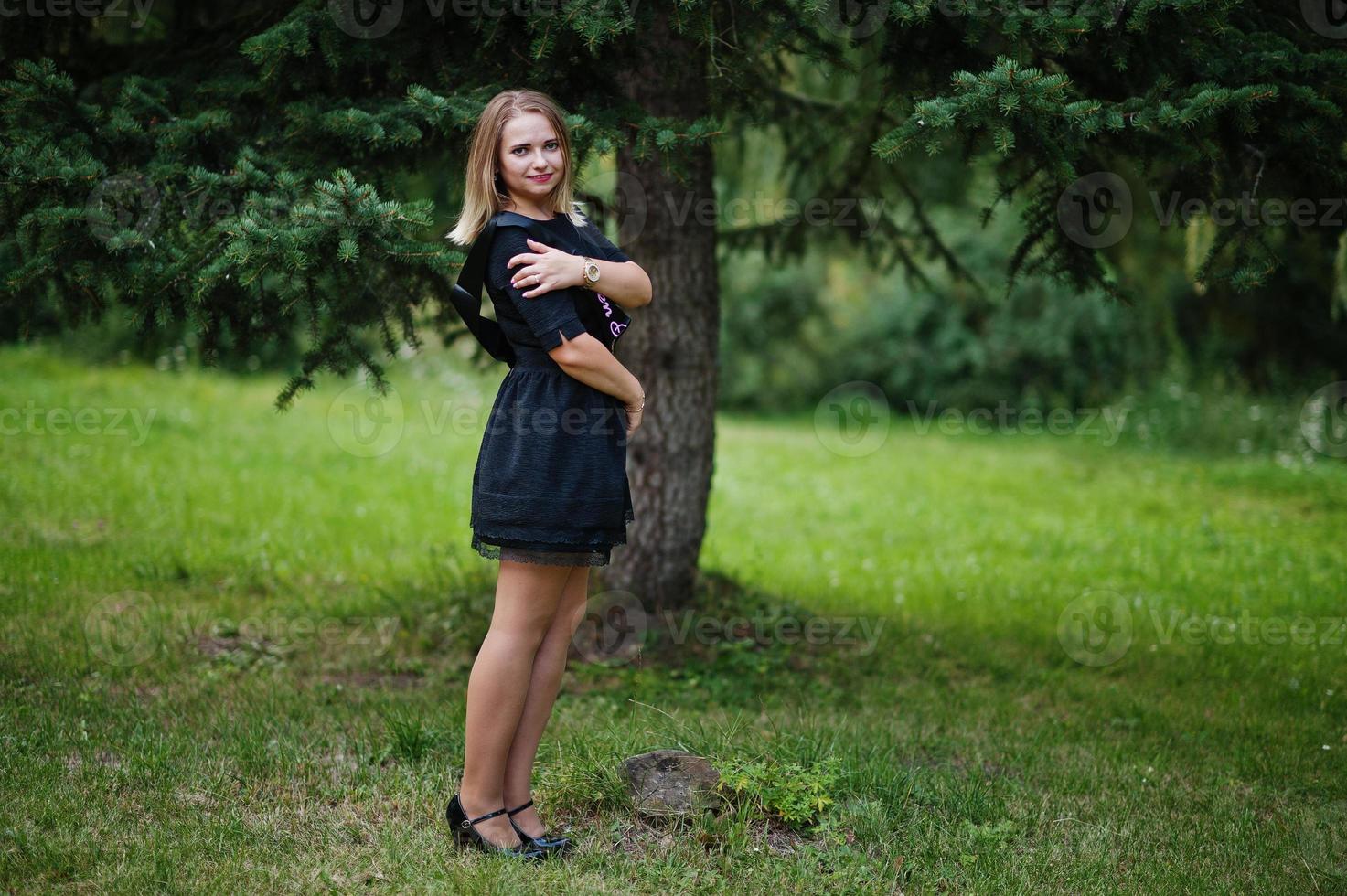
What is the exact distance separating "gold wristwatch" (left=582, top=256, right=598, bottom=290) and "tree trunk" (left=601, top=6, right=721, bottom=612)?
6.61 feet

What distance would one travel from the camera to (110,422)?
950 centimetres

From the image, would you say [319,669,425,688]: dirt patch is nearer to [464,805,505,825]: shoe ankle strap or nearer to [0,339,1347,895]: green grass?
[0,339,1347,895]: green grass

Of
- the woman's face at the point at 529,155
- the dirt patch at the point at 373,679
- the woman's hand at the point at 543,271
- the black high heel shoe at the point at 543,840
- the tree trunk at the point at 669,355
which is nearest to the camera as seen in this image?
the woman's hand at the point at 543,271

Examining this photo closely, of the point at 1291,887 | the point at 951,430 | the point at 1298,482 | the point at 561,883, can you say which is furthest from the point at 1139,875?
the point at 951,430

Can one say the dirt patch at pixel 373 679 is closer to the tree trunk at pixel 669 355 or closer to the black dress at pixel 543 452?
the tree trunk at pixel 669 355

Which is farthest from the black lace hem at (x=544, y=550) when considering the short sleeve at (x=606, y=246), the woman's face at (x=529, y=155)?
the woman's face at (x=529, y=155)

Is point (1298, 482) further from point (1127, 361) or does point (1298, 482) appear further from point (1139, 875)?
point (1139, 875)

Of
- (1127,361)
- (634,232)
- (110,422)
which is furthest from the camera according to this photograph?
(1127,361)

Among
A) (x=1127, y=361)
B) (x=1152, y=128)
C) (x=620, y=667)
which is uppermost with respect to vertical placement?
(x=1152, y=128)

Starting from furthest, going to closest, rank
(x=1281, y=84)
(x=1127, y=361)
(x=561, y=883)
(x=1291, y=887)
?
1. (x=1127, y=361)
2. (x=1281, y=84)
3. (x=1291, y=887)
4. (x=561, y=883)

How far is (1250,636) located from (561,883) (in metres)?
4.47

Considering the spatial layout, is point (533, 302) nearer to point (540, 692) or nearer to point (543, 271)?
point (543, 271)

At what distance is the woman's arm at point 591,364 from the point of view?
2902 mm

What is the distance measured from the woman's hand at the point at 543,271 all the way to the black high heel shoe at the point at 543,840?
58.9 inches
